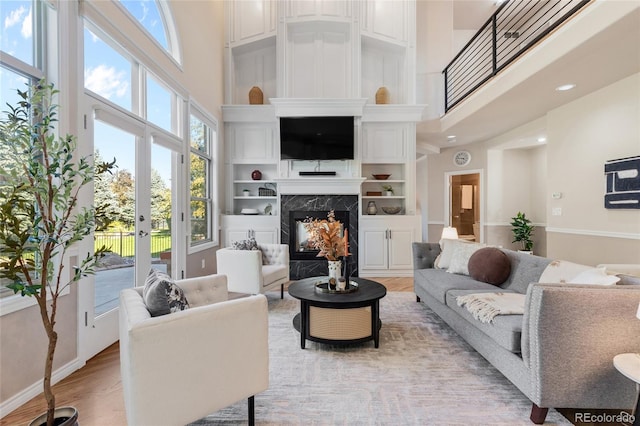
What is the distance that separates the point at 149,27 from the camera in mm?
3467

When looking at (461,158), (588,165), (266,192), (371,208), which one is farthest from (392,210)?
(461,158)

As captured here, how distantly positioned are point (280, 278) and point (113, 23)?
10.3ft

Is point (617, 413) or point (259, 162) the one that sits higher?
point (259, 162)

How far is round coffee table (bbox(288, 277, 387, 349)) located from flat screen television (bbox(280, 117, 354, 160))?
328 centimetres

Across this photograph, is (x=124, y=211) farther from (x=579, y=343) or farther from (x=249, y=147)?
(x=579, y=343)

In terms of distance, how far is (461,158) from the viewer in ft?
24.7

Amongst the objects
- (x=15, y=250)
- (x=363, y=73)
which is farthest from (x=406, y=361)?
(x=363, y=73)

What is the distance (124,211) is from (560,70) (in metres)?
4.81

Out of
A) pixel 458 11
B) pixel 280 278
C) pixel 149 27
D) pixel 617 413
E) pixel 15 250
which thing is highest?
pixel 458 11

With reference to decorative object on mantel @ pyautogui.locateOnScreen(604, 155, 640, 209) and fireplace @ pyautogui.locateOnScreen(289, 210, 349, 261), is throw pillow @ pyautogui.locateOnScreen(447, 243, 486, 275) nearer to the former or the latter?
decorative object on mantel @ pyautogui.locateOnScreen(604, 155, 640, 209)

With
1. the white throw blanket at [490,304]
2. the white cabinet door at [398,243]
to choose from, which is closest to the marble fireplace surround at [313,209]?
the white cabinet door at [398,243]

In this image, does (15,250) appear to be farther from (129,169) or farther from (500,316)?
(500,316)

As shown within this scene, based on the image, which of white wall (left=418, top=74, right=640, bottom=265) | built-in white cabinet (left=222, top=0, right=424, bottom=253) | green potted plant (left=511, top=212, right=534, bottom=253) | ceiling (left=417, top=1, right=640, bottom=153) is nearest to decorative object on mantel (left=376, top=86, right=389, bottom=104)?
built-in white cabinet (left=222, top=0, right=424, bottom=253)

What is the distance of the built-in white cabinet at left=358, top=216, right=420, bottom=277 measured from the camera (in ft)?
18.0
